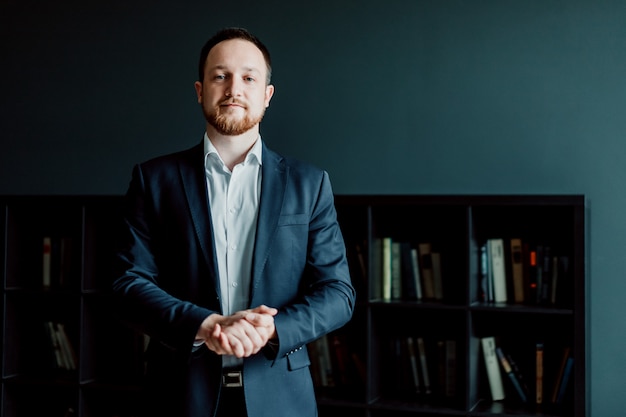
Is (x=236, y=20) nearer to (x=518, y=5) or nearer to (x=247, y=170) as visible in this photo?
(x=518, y=5)

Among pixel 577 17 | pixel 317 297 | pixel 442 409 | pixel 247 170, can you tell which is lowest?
pixel 442 409

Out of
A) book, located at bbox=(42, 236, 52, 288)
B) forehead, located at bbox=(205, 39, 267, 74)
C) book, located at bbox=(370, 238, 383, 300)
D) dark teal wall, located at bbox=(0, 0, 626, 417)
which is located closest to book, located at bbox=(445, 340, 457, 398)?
book, located at bbox=(370, 238, 383, 300)

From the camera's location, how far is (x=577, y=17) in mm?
3145

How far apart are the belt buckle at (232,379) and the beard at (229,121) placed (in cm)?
62

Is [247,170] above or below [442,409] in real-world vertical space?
above

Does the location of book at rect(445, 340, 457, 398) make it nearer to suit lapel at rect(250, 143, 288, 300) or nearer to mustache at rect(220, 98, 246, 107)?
suit lapel at rect(250, 143, 288, 300)

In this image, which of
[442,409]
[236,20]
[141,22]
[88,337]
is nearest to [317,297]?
[442,409]

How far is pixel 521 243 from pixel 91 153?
2.19 meters


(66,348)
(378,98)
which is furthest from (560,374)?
(66,348)

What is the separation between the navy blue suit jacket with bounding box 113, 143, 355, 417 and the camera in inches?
74.4

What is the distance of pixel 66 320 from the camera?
12.6ft

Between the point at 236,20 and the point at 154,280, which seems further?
the point at 236,20

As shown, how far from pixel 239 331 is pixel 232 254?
28cm

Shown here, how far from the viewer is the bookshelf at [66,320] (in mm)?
3418
